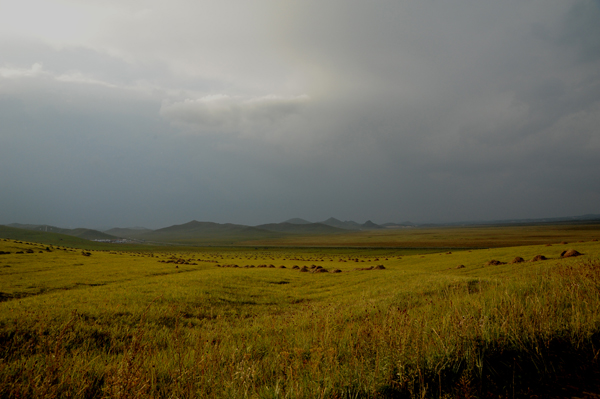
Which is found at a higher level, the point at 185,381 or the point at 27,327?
the point at 185,381

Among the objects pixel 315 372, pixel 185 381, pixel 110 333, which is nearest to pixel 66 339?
pixel 110 333

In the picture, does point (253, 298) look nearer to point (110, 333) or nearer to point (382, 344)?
point (110, 333)

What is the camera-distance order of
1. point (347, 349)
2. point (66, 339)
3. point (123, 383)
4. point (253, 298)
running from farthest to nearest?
1. point (253, 298)
2. point (66, 339)
3. point (347, 349)
4. point (123, 383)

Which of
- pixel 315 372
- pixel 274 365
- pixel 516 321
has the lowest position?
pixel 274 365

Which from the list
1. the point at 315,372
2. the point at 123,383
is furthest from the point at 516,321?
the point at 123,383

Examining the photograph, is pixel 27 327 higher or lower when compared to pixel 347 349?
lower

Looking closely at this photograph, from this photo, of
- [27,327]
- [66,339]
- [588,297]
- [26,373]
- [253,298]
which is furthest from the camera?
[253,298]

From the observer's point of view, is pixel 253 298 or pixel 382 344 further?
pixel 253 298

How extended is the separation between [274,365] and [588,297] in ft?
24.9

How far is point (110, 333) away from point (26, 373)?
5.41m

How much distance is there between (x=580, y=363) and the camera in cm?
452

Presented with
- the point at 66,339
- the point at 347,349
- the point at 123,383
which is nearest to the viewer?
the point at 123,383

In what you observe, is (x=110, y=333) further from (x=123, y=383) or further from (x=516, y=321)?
(x=516, y=321)

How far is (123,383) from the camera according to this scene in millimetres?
4031
